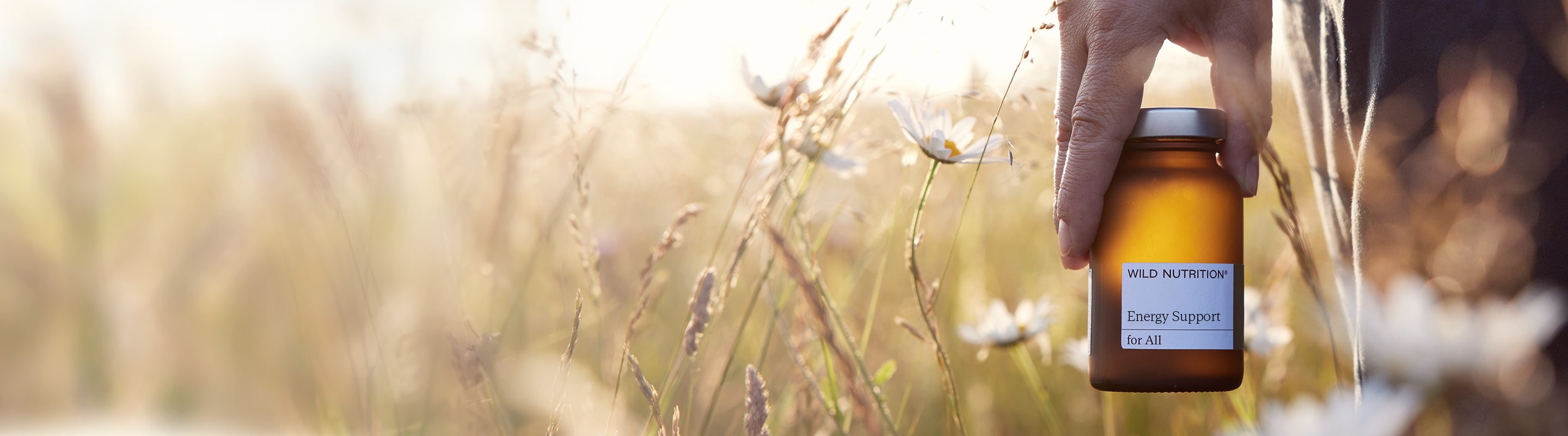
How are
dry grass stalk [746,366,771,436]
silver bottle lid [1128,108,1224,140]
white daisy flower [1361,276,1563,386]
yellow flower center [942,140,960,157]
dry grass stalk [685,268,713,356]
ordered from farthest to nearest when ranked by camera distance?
1. yellow flower center [942,140,960,157]
2. silver bottle lid [1128,108,1224,140]
3. dry grass stalk [685,268,713,356]
4. dry grass stalk [746,366,771,436]
5. white daisy flower [1361,276,1563,386]

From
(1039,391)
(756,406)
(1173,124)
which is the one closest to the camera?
(756,406)

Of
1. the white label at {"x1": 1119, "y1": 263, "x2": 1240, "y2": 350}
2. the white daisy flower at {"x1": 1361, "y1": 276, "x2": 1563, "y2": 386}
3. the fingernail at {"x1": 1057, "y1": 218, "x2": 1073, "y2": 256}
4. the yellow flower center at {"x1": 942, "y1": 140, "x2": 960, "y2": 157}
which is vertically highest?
the white daisy flower at {"x1": 1361, "y1": 276, "x2": 1563, "y2": 386}

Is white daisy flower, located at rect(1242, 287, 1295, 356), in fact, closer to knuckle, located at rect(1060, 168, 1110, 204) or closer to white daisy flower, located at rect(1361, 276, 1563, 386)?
knuckle, located at rect(1060, 168, 1110, 204)

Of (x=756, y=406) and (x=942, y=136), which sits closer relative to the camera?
(x=756, y=406)

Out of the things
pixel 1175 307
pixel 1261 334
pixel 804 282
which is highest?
pixel 804 282

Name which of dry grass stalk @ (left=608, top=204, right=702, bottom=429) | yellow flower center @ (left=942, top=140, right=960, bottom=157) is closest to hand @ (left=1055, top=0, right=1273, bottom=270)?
yellow flower center @ (left=942, top=140, right=960, bottom=157)

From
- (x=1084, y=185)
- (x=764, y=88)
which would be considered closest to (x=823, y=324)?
(x=1084, y=185)

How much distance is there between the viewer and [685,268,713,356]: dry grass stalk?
0.75m

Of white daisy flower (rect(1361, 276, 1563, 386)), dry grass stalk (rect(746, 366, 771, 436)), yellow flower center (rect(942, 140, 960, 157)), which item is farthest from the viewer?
yellow flower center (rect(942, 140, 960, 157))

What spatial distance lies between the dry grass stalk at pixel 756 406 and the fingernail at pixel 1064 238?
1.16ft

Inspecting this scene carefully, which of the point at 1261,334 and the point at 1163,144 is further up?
the point at 1163,144

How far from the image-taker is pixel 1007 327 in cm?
131

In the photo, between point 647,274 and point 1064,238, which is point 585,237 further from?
point 1064,238

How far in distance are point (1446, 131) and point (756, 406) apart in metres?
0.59
